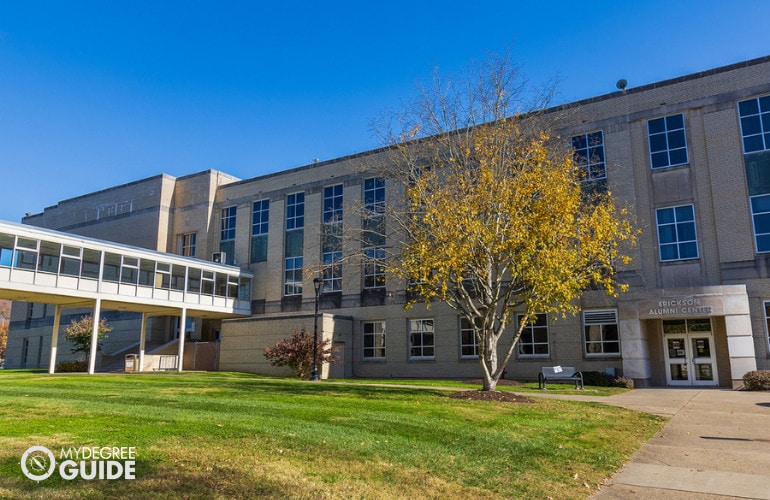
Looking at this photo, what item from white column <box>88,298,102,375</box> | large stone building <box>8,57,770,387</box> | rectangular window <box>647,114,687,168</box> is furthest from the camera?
white column <box>88,298,102,375</box>

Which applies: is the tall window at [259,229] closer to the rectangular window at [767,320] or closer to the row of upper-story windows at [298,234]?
the row of upper-story windows at [298,234]

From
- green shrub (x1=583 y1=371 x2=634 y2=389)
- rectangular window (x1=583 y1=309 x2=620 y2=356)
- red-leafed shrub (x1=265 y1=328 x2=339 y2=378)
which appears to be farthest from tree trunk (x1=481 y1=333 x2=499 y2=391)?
red-leafed shrub (x1=265 y1=328 x2=339 y2=378)

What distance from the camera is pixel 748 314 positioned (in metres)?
23.2

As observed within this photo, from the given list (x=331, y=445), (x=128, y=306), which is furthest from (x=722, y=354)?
Answer: (x=128, y=306)

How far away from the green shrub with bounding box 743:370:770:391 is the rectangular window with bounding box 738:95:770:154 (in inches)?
417

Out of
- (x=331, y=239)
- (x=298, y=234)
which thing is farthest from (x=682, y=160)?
(x=298, y=234)

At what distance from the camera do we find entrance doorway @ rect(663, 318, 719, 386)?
1000 inches

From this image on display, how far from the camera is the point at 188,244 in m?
45.6

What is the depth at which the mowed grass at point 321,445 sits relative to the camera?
5875 mm

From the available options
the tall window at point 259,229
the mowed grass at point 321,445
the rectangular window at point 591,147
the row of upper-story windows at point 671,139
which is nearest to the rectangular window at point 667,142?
the row of upper-story windows at point 671,139

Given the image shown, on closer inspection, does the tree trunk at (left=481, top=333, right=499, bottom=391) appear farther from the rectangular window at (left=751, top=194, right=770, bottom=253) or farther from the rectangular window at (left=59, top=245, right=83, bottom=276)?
the rectangular window at (left=59, top=245, right=83, bottom=276)

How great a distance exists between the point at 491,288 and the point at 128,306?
27.7 meters

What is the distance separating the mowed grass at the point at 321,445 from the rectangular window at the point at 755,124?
1902 centimetres

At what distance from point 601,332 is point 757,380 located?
7.66 metres
